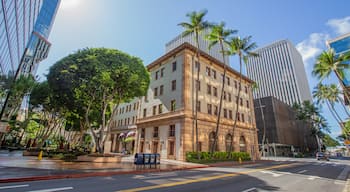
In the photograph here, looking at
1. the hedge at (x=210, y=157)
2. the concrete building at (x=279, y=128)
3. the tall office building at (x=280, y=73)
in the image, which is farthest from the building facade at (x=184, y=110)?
the tall office building at (x=280, y=73)

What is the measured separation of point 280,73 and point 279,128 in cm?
4536

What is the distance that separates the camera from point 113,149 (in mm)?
45719

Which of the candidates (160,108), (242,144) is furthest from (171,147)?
(242,144)

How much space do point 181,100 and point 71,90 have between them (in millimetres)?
14155

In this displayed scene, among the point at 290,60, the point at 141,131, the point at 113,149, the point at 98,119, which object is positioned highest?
the point at 290,60

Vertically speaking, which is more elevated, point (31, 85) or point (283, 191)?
point (31, 85)

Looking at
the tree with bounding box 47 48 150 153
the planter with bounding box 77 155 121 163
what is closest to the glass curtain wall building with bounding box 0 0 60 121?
the tree with bounding box 47 48 150 153

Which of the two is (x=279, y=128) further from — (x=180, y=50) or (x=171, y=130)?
(x=180, y=50)

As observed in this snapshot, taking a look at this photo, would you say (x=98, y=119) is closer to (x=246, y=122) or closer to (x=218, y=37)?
(x=218, y=37)

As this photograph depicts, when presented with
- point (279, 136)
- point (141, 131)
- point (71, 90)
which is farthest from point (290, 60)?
point (71, 90)

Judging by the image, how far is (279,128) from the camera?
61.2 meters

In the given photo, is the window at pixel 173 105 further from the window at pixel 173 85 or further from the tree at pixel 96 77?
the tree at pixel 96 77

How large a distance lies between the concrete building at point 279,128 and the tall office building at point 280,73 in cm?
2095

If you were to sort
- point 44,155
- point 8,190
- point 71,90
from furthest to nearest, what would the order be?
point 44,155 < point 71,90 < point 8,190
